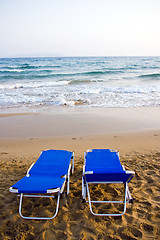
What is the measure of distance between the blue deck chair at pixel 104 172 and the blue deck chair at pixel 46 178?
1.21 feet

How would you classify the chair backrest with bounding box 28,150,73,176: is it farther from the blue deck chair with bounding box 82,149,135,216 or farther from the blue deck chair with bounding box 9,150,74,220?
the blue deck chair with bounding box 82,149,135,216

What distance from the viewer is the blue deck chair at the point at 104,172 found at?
279 cm

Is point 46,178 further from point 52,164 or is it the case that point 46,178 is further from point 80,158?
point 80,158

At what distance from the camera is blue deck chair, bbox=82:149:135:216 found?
2791mm

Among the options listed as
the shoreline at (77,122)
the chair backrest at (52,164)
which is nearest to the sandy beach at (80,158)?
the shoreline at (77,122)

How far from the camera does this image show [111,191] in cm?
343

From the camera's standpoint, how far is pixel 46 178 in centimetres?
305

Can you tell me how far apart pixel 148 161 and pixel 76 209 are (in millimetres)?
2340

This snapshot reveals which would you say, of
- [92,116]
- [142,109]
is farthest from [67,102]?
[142,109]

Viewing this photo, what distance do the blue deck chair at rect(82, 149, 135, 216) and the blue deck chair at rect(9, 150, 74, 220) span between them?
1.21 feet

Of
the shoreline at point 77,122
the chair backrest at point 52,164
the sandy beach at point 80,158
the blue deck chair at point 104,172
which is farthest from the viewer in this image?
the shoreline at point 77,122

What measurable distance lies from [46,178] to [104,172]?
37.2 inches

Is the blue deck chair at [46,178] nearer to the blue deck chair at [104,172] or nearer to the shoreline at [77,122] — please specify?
the blue deck chair at [104,172]

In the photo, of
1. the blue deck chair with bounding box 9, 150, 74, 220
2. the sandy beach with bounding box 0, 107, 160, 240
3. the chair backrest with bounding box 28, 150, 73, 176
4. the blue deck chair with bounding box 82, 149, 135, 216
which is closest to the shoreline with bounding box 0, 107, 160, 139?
the sandy beach with bounding box 0, 107, 160, 240
